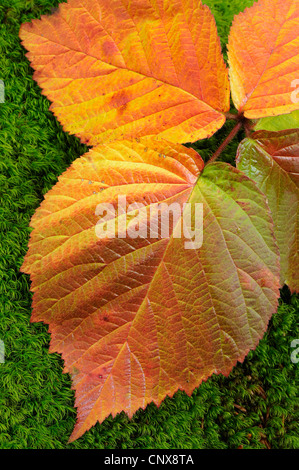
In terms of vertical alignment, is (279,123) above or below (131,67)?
below

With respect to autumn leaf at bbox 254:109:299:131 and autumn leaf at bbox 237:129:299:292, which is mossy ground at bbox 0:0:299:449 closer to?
autumn leaf at bbox 254:109:299:131

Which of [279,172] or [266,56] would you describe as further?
[279,172]

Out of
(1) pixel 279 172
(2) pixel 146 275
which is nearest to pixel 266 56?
(1) pixel 279 172

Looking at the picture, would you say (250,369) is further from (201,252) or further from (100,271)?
(100,271)

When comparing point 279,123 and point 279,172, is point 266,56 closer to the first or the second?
point 279,123

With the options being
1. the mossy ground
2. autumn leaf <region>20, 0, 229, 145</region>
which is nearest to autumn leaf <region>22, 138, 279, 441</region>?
autumn leaf <region>20, 0, 229, 145</region>
